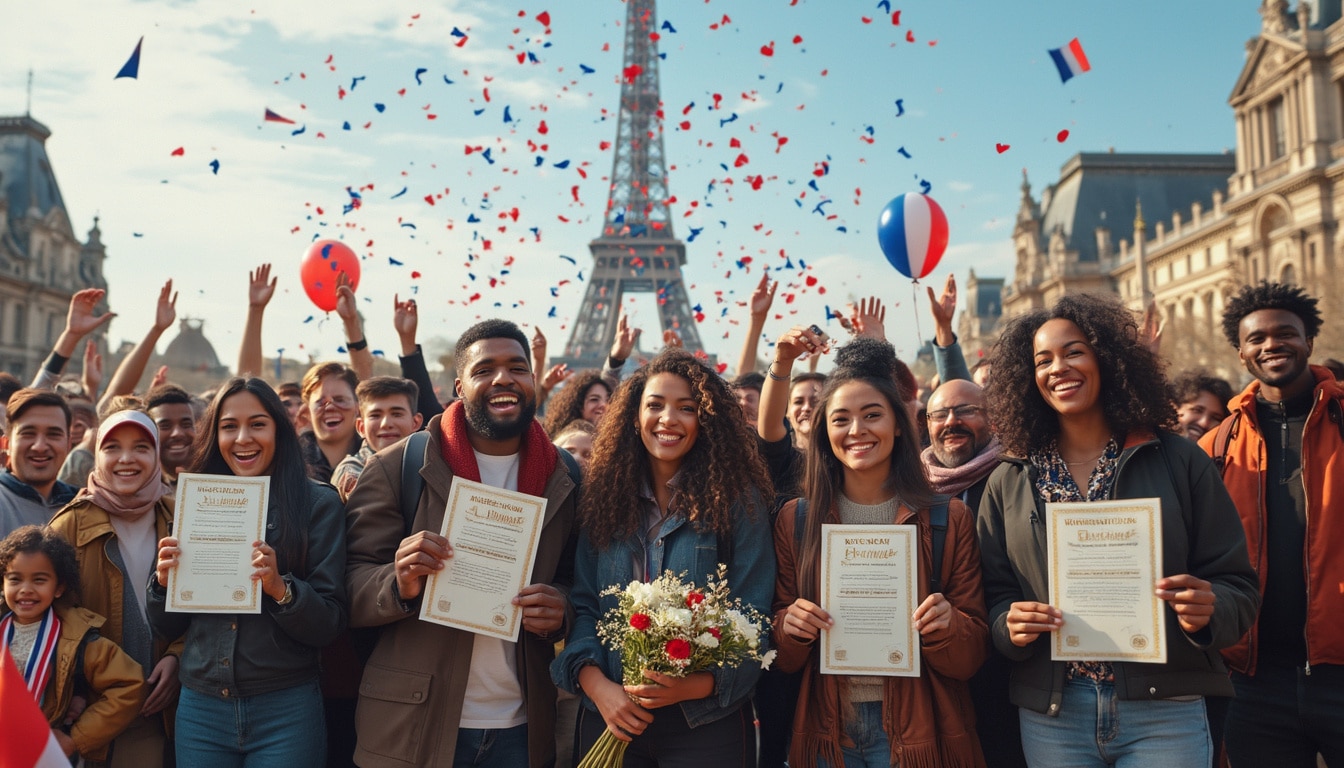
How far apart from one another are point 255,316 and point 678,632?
4.39m

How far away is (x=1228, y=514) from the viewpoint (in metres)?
3.29

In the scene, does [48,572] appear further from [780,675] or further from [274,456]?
[780,675]

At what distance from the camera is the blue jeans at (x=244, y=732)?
361cm

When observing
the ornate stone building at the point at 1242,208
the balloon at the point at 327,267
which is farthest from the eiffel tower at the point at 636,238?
the balloon at the point at 327,267

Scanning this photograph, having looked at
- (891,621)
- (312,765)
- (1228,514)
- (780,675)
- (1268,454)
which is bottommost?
(312,765)

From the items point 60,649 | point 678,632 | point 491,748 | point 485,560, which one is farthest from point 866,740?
point 60,649

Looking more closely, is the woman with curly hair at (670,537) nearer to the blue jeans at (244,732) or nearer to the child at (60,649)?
the blue jeans at (244,732)

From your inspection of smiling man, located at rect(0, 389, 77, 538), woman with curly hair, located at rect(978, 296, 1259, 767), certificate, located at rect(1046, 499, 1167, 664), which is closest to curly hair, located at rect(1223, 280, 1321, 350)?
woman with curly hair, located at rect(978, 296, 1259, 767)

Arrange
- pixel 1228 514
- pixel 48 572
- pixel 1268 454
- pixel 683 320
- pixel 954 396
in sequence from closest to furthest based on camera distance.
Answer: pixel 1228 514 → pixel 48 572 → pixel 1268 454 → pixel 954 396 → pixel 683 320

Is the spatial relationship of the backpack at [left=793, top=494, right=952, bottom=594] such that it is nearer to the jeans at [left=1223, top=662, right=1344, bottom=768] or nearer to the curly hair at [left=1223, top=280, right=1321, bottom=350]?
the jeans at [left=1223, top=662, right=1344, bottom=768]

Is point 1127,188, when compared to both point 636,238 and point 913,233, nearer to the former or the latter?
point 636,238

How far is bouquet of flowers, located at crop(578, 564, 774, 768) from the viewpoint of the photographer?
3134mm

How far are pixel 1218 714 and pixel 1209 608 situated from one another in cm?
51

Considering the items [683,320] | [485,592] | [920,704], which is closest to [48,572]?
[485,592]
